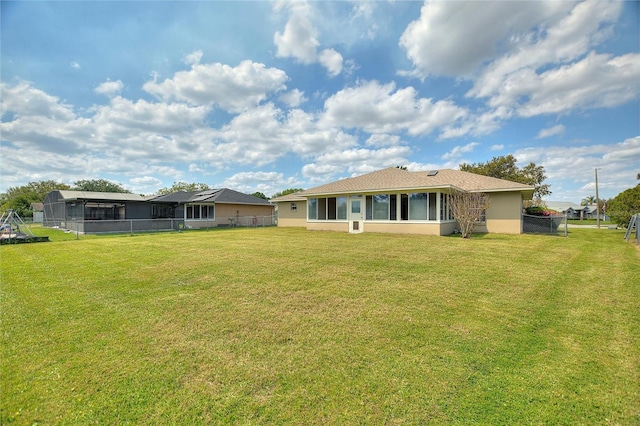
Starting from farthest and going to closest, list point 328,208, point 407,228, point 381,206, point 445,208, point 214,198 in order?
point 214,198, point 328,208, point 381,206, point 445,208, point 407,228

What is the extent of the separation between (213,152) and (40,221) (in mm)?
22130

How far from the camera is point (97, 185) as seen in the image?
6122 cm

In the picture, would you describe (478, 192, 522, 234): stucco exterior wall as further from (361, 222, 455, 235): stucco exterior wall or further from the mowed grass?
the mowed grass

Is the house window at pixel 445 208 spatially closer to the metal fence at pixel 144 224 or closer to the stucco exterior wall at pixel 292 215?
the stucco exterior wall at pixel 292 215

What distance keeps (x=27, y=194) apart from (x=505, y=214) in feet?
238

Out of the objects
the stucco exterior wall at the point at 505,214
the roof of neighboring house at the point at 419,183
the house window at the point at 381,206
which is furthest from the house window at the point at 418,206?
the stucco exterior wall at the point at 505,214

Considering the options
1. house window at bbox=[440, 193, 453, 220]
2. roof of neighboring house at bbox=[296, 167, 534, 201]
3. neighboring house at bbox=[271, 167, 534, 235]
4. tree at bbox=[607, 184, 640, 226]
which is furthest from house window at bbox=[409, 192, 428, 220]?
tree at bbox=[607, 184, 640, 226]

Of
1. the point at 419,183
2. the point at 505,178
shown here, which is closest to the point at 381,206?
the point at 419,183

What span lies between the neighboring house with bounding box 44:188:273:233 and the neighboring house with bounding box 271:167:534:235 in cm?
947

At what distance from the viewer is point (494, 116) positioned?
19.5 meters

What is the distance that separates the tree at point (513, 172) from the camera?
31.1 meters

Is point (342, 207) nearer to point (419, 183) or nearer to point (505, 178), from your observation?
point (419, 183)

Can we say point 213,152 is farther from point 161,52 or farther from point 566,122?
point 566,122

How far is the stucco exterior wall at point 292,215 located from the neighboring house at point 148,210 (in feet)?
6.92
